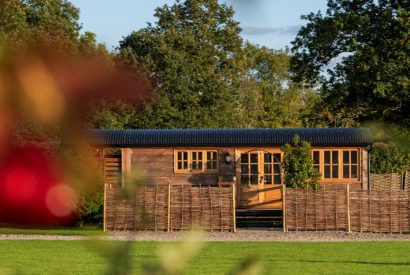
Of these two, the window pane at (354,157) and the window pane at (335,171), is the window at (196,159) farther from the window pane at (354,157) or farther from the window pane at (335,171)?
the window pane at (354,157)

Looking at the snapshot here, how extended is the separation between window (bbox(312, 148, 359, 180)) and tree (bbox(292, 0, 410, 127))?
9.63ft

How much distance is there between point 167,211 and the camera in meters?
20.3

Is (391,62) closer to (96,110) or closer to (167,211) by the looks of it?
(167,211)

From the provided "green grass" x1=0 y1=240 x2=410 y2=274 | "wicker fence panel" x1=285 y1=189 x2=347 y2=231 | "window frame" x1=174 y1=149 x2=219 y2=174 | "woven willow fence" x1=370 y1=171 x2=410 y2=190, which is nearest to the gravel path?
"wicker fence panel" x1=285 y1=189 x2=347 y2=231

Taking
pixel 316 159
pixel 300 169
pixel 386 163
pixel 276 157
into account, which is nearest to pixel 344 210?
pixel 300 169

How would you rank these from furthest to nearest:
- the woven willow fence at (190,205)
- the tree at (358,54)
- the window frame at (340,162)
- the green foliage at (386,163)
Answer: the green foliage at (386,163), the tree at (358,54), the window frame at (340,162), the woven willow fence at (190,205)

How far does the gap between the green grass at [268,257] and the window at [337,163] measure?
5.50 metres

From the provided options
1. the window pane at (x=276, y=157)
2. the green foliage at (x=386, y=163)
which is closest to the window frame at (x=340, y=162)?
the window pane at (x=276, y=157)

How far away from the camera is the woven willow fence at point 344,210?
20.2m

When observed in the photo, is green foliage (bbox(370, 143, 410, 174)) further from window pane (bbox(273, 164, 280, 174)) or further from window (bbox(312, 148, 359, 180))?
window pane (bbox(273, 164, 280, 174))

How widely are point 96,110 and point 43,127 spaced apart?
51 mm

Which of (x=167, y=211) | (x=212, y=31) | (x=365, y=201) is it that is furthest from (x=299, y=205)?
(x=212, y=31)

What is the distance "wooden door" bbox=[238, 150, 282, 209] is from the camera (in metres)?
23.6

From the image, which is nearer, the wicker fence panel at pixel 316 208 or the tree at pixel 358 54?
the wicker fence panel at pixel 316 208
